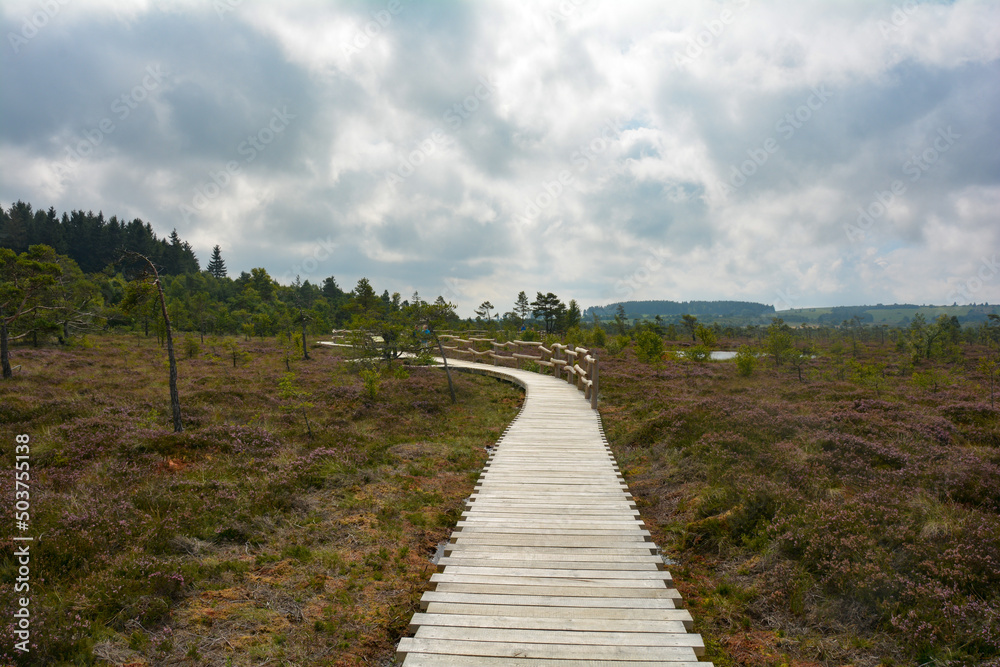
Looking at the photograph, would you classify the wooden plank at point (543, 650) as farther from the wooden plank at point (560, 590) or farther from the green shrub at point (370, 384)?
the green shrub at point (370, 384)

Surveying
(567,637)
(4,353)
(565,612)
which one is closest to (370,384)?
(565,612)

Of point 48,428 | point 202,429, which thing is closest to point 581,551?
point 202,429

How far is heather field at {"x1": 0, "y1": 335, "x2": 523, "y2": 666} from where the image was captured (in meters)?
4.08

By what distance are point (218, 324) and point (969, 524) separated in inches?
2203

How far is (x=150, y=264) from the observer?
926 centimetres

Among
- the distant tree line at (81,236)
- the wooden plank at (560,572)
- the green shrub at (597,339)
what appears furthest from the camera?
the distant tree line at (81,236)

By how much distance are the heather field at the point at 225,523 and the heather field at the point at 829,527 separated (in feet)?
12.4

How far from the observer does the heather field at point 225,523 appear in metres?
4.08

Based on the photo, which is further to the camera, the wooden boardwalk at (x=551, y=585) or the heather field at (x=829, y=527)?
the heather field at (x=829, y=527)

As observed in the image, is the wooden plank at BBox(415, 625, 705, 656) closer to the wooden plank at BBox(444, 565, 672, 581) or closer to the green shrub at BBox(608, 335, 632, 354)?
the wooden plank at BBox(444, 565, 672, 581)

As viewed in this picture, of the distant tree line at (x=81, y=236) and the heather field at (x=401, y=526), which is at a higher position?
the distant tree line at (x=81, y=236)

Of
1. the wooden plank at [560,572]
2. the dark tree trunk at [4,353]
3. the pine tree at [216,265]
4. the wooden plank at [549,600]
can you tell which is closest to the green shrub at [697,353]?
the wooden plank at [560,572]

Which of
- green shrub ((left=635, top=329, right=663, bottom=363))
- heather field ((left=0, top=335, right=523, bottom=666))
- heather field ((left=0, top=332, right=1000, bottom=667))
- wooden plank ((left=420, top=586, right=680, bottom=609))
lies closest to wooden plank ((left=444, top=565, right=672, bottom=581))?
wooden plank ((left=420, top=586, right=680, bottom=609))

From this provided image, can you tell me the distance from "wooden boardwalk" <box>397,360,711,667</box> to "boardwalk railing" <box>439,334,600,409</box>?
21.2ft
